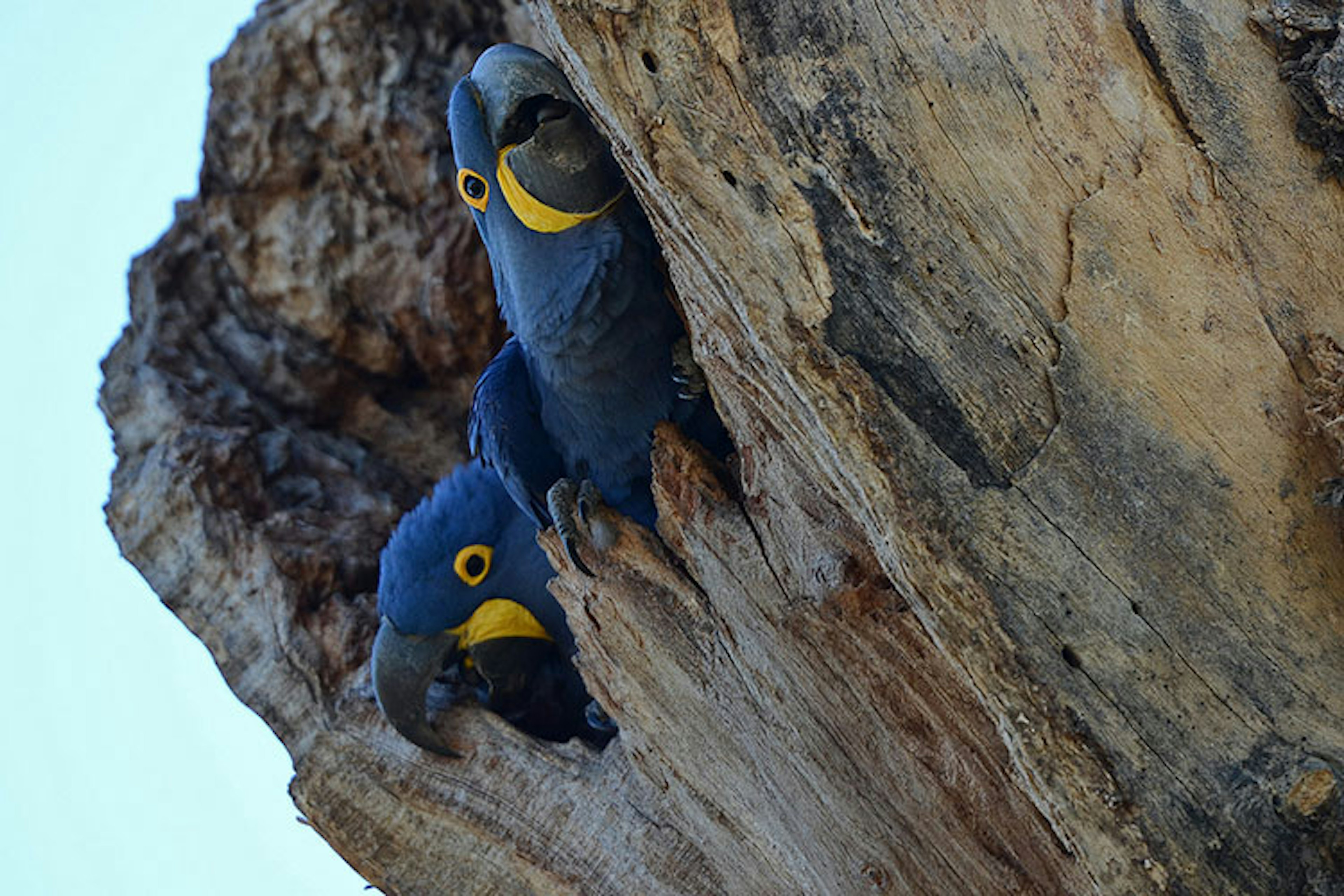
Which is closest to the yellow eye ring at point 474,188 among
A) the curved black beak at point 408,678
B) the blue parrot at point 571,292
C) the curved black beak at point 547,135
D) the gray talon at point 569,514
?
the blue parrot at point 571,292

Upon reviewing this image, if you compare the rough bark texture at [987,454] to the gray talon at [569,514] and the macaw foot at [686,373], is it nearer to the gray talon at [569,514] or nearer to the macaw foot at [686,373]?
the gray talon at [569,514]

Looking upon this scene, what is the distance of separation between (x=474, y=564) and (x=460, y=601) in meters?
0.08

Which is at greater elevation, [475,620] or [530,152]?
[530,152]

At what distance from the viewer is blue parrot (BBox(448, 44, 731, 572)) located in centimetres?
189

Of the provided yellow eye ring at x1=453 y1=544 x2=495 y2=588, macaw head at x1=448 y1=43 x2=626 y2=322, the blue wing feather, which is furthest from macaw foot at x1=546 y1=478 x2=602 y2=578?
yellow eye ring at x1=453 y1=544 x2=495 y2=588

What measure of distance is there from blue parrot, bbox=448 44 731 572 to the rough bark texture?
0.24 metres

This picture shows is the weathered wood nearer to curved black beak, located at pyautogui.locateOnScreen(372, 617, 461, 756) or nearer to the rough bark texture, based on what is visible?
the rough bark texture

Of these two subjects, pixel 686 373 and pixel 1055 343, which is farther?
pixel 686 373

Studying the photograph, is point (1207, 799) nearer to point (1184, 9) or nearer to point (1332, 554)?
point (1332, 554)

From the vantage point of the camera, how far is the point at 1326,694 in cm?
133

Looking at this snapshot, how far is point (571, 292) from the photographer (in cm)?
199

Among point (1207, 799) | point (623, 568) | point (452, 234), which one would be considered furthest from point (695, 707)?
point (452, 234)

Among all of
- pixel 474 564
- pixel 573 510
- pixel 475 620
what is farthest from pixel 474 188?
pixel 475 620

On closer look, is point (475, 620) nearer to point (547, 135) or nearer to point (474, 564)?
point (474, 564)
